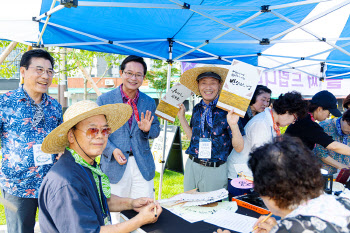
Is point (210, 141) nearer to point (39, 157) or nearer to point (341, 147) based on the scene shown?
point (341, 147)

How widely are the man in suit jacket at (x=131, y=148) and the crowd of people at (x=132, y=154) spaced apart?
0.01 metres

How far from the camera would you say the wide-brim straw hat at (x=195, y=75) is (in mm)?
2844

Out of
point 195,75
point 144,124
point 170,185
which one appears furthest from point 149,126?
point 170,185

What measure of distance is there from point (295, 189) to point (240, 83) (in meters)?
1.25

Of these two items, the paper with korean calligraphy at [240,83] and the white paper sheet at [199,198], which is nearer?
the white paper sheet at [199,198]

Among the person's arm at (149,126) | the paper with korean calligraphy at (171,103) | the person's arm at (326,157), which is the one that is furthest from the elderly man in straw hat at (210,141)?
the person's arm at (326,157)

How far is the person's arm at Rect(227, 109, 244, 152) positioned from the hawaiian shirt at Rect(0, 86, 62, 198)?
1.61 m

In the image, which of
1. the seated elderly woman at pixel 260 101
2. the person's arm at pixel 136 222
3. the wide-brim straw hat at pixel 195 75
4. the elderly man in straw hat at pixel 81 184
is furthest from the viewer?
the seated elderly woman at pixel 260 101

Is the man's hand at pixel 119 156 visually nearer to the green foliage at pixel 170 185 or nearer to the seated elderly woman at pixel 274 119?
the seated elderly woman at pixel 274 119

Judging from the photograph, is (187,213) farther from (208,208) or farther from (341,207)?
(341,207)

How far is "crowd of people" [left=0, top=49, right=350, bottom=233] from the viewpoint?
109cm

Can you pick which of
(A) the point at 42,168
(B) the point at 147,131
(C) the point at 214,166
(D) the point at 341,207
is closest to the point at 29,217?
(A) the point at 42,168

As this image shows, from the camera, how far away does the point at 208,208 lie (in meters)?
1.80

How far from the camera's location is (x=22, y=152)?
2.13 meters
